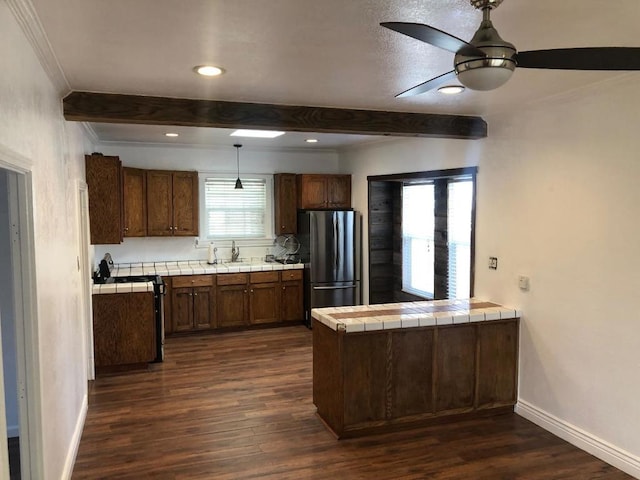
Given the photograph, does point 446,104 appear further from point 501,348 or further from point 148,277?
point 148,277

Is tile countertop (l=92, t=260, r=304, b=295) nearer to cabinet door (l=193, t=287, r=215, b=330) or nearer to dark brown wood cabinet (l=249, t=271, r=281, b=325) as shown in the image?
dark brown wood cabinet (l=249, t=271, r=281, b=325)

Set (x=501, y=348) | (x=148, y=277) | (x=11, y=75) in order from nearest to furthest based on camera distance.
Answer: (x=11, y=75)
(x=501, y=348)
(x=148, y=277)

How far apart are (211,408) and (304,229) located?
3166mm

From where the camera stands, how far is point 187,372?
199 inches

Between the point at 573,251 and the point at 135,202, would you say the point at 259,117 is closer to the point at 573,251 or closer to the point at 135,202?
the point at 573,251

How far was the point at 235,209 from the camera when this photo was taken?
7102 millimetres

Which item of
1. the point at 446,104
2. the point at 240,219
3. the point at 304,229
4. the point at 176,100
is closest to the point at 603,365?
the point at 446,104

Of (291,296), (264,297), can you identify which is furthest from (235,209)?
(291,296)

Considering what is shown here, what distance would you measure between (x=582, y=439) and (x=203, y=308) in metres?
4.44

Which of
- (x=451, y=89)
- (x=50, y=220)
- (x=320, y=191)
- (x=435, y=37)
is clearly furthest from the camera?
(x=320, y=191)

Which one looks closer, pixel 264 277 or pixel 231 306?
pixel 231 306

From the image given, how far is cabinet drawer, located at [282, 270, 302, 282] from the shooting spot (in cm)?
674

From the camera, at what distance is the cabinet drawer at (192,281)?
6223 mm

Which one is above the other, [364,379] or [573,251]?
[573,251]
